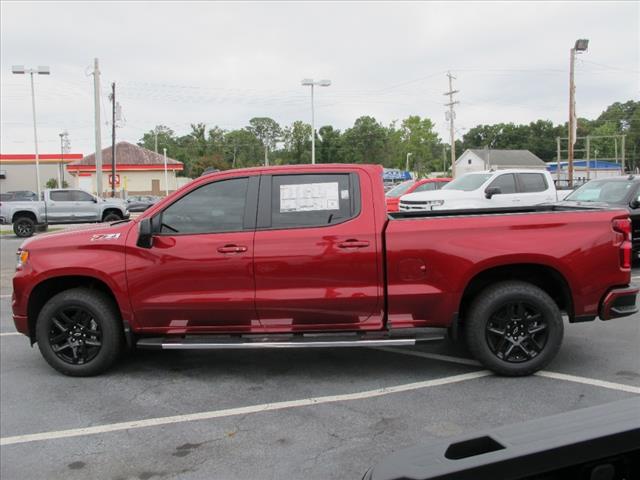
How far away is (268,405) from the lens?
4.34m

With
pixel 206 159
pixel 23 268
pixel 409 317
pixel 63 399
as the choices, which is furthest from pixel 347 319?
pixel 206 159

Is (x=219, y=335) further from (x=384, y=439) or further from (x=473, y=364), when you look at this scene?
(x=473, y=364)

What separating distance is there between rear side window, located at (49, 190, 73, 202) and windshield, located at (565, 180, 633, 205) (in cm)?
1856

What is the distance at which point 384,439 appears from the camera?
145 inches

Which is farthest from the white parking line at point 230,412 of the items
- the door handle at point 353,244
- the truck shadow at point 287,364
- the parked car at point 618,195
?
the parked car at point 618,195

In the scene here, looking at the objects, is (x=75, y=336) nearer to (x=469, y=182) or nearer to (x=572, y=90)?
(x=469, y=182)

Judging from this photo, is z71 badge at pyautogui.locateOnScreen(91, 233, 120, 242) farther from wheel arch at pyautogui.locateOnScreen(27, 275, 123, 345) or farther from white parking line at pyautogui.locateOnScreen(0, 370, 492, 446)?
white parking line at pyautogui.locateOnScreen(0, 370, 492, 446)

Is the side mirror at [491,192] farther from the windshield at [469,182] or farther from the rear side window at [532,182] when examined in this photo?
the rear side window at [532,182]

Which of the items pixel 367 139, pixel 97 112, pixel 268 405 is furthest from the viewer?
pixel 367 139

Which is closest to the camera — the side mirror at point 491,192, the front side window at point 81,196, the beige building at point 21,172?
the side mirror at point 491,192

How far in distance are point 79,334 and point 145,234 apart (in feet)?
3.84

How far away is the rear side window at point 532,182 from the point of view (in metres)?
13.2

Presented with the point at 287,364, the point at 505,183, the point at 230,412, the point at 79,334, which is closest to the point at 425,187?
the point at 505,183

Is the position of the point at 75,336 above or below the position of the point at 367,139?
below
